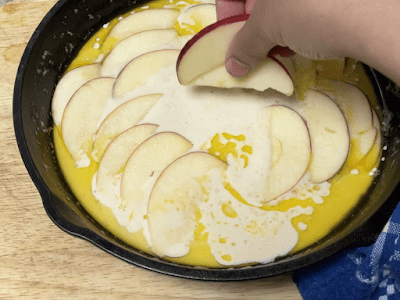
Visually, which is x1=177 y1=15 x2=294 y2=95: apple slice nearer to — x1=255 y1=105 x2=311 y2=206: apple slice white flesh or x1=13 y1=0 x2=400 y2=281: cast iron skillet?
x1=255 y1=105 x2=311 y2=206: apple slice white flesh

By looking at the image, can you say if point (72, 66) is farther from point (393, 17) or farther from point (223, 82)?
point (393, 17)

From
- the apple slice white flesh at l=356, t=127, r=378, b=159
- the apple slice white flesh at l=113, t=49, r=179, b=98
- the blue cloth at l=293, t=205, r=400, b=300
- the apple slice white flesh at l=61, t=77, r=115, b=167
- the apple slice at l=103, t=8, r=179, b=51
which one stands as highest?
the apple slice at l=103, t=8, r=179, b=51

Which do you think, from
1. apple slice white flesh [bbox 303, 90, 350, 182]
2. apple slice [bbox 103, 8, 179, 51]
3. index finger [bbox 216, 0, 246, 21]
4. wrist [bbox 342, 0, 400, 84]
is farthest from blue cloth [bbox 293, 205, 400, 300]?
apple slice [bbox 103, 8, 179, 51]

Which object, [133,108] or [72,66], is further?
[72,66]

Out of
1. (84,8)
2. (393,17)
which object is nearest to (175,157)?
(84,8)

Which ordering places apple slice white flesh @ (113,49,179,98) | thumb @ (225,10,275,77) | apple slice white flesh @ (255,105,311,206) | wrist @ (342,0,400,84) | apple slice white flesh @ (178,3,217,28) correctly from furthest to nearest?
apple slice white flesh @ (178,3,217,28) → apple slice white flesh @ (113,49,179,98) → apple slice white flesh @ (255,105,311,206) → thumb @ (225,10,275,77) → wrist @ (342,0,400,84)

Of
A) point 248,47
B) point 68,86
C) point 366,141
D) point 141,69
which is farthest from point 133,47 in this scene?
point 366,141

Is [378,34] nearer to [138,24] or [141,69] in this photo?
[141,69]
